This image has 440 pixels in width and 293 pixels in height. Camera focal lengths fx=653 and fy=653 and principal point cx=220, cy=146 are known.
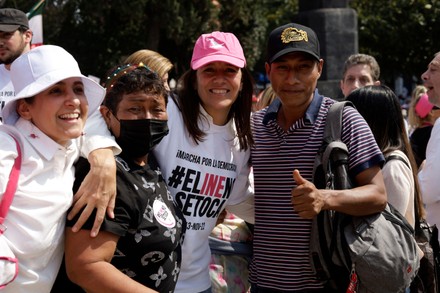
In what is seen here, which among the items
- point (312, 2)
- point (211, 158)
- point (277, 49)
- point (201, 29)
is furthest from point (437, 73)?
point (201, 29)

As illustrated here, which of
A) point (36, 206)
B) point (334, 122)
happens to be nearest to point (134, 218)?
point (36, 206)

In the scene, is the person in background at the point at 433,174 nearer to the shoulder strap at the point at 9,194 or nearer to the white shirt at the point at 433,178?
the white shirt at the point at 433,178

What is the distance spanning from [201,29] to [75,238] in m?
20.1

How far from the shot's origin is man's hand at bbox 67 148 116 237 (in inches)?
91.2

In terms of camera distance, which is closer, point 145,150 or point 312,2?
point 145,150

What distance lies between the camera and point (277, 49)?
3350 millimetres

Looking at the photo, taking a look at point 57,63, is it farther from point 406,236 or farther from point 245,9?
point 245,9

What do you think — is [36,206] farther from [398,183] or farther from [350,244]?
[398,183]

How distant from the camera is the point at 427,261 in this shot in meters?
4.07

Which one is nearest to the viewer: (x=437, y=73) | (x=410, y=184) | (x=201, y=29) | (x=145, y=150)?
(x=145, y=150)

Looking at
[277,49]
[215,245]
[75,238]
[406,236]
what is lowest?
[215,245]

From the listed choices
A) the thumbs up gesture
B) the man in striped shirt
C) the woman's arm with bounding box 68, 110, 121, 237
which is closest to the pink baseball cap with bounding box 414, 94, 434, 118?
the man in striped shirt

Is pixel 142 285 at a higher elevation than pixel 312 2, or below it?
below

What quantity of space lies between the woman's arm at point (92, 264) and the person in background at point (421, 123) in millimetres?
4921
